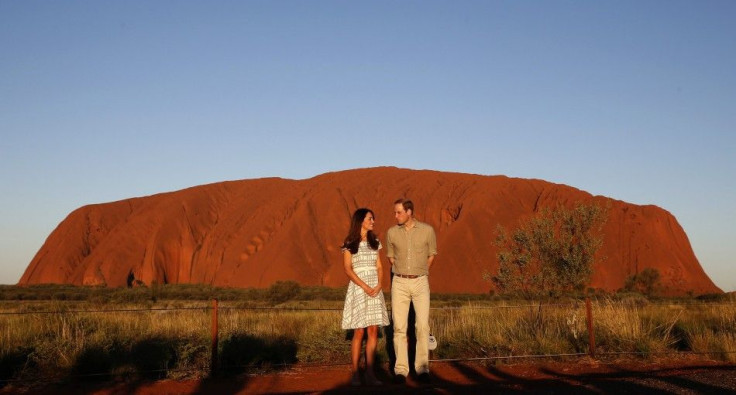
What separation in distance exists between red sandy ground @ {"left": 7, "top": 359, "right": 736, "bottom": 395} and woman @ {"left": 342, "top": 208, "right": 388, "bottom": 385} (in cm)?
46

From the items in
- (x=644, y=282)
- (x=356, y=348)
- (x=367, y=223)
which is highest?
(x=367, y=223)

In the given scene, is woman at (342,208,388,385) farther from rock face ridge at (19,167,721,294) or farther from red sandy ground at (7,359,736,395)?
rock face ridge at (19,167,721,294)

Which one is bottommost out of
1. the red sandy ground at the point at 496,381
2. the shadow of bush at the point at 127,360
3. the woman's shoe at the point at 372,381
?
the red sandy ground at the point at 496,381

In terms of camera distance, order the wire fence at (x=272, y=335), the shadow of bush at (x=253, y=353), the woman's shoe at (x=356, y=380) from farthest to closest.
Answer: the shadow of bush at (x=253, y=353) < the wire fence at (x=272, y=335) < the woman's shoe at (x=356, y=380)

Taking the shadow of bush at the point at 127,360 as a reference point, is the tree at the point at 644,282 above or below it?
above

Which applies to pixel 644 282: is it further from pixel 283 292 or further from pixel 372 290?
pixel 372 290

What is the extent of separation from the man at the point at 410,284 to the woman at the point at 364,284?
0.88 ft

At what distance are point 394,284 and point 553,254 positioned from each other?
1130 cm

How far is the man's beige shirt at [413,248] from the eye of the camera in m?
9.19

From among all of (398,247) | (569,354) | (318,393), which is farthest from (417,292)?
(569,354)

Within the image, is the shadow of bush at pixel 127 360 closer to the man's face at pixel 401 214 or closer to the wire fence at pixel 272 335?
the wire fence at pixel 272 335

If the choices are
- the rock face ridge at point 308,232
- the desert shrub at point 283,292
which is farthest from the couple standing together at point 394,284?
the rock face ridge at point 308,232

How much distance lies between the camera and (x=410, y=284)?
921 centimetres

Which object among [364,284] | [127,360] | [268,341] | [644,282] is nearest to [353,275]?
[364,284]
